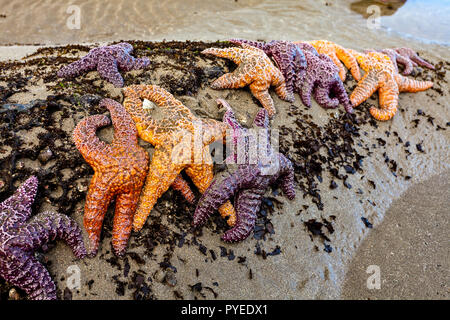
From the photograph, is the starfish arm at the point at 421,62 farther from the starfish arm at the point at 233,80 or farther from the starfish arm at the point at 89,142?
the starfish arm at the point at 89,142

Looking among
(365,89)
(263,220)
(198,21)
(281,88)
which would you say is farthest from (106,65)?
(198,21)

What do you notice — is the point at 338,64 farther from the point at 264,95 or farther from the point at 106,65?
the point at 106,65

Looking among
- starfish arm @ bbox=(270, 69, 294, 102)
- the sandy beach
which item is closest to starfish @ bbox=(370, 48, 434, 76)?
the sandy beach

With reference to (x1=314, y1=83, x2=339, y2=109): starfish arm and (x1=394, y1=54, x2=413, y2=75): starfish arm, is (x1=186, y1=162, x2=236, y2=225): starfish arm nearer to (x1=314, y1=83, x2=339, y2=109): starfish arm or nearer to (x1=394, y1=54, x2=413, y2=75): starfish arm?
(x1=314, y1=83, x2=339, y2=109): starfish arm

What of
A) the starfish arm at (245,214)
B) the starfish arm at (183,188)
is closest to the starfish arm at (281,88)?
the starfish arm at (245,214)

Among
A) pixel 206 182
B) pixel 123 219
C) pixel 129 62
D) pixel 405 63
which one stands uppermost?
pixel 129 62

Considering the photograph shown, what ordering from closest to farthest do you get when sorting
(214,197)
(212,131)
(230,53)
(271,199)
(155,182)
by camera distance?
(155,182), (214,197), (212,131), (271,199), (230,53)
